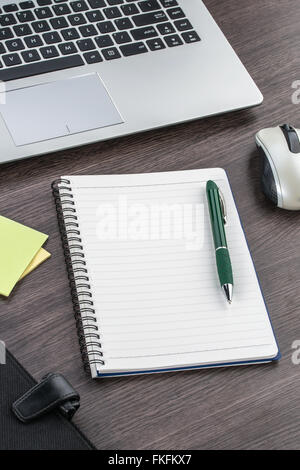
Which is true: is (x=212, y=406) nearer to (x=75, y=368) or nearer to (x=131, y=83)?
(x=75, y=368)

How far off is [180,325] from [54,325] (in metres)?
0.13

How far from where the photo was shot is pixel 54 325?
2.51 ft

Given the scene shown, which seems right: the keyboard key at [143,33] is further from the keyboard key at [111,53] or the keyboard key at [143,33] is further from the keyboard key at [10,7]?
the keyboard key at [10,7]

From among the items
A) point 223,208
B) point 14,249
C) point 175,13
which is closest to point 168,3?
point 175,13

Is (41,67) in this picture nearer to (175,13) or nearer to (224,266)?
(175,13)

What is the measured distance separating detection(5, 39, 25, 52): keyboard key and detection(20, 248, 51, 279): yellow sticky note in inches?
11.3

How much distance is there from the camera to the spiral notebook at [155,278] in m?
0.75

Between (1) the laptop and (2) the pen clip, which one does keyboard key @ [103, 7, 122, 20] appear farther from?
(2) the pen clip

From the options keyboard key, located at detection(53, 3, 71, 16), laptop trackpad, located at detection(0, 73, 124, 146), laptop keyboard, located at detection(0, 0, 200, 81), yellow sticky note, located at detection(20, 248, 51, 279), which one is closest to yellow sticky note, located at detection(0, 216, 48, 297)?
yellow sticky note, located at detection(20, 248, 51, 279)

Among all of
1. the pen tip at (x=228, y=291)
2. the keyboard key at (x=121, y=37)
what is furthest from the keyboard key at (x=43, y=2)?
the pen tip at (x=228, y=291)

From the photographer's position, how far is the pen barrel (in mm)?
788

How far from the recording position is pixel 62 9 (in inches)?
38.6

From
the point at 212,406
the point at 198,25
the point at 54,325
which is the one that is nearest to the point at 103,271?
the point at 54,325

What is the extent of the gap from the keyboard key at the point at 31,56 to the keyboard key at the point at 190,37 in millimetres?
204
